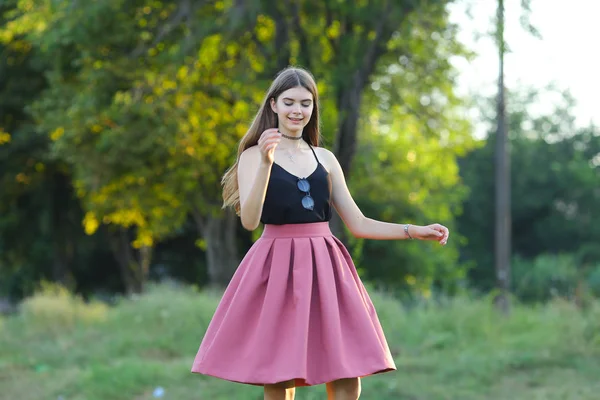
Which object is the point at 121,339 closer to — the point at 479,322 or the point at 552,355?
the point at 479,322

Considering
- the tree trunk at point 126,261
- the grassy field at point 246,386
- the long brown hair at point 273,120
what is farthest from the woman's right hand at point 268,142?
the tree trunk at point 126,261

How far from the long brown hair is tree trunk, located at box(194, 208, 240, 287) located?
55.0ft

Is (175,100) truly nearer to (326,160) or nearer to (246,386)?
(246,386)

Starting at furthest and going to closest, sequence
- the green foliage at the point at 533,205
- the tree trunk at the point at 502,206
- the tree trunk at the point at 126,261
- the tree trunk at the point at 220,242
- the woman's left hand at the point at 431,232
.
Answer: the green foliage at the point at 533,205 → the tree trunk at the point at 126,261 → the tree trunk at the point at 220,242 → the tree trunk at the point at 502,206 → the woman's left hand at the point at 431,232

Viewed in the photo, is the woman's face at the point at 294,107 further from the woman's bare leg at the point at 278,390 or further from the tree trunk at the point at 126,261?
the tree trunk at the point at 126,261

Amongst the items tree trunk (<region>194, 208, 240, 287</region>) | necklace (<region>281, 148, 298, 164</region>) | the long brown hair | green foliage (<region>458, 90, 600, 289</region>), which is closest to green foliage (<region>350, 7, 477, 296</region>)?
tree trunk (<region>194, 208, 240, 287</region>)

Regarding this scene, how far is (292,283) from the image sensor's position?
4160 millimetres

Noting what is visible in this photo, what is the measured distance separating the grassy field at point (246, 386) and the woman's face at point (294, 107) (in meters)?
3.51

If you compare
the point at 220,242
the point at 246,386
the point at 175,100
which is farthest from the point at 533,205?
the point at 246,386

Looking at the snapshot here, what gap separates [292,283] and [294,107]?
800mm

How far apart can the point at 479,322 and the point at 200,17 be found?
6339 millimetres

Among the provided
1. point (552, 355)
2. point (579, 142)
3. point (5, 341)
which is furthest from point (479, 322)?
point (579, 142)

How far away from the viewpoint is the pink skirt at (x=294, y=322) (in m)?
4.00

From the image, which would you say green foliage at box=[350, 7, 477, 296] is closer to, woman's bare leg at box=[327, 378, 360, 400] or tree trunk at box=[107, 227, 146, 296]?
tree trunk at box=[107, 227, 146, 296]
